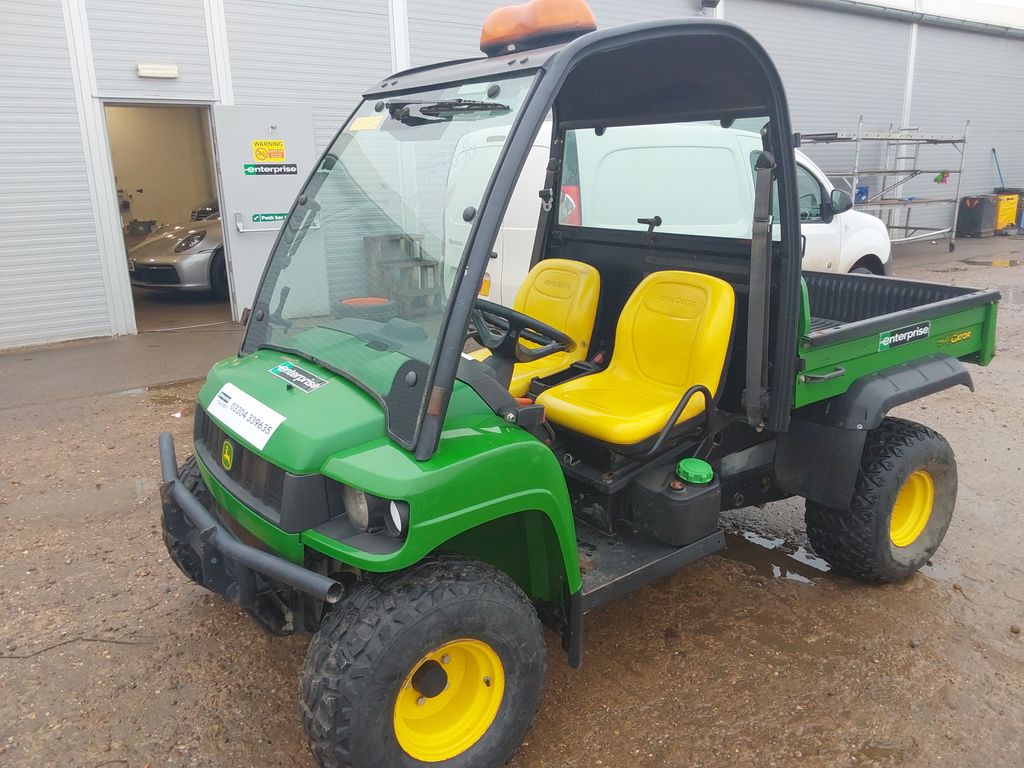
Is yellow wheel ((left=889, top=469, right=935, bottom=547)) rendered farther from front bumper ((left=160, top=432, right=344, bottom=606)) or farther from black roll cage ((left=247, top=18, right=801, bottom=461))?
front bumper ((left=160, top=432, right=344, bottom=606))

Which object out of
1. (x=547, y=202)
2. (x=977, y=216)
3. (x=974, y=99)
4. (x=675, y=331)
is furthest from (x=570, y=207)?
(x=974, y=99)

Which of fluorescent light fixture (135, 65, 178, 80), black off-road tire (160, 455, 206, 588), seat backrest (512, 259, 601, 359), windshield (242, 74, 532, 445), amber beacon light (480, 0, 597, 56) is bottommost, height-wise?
black off-road tire (160, 455, 206, 588)

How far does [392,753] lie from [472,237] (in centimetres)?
141

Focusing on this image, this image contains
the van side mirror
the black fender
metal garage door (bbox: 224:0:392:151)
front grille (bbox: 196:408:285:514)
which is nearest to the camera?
front grille (bbox: 196:408:285:514)

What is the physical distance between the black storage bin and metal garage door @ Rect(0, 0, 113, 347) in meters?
16.2

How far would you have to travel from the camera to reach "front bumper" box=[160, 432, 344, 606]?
2.06 meters

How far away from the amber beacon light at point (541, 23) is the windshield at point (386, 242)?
7.9 inches

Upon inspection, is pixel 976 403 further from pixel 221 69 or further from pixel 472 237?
pixel 221 69

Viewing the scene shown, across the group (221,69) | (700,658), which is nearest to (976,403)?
(700,658)

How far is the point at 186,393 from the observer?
20.9 feet

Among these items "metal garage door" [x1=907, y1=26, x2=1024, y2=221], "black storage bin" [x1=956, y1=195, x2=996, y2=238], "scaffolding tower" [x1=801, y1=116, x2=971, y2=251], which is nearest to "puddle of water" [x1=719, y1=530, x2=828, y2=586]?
"scaffolding tower" [x1=801, y1=116, x2=971, y2=251]

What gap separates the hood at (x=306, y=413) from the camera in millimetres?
2170

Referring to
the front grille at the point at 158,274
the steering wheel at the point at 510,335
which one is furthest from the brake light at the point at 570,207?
the front grille at the point at 158,274

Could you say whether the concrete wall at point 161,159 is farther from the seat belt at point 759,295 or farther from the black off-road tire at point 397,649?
the black off-road tire at point 397,649
